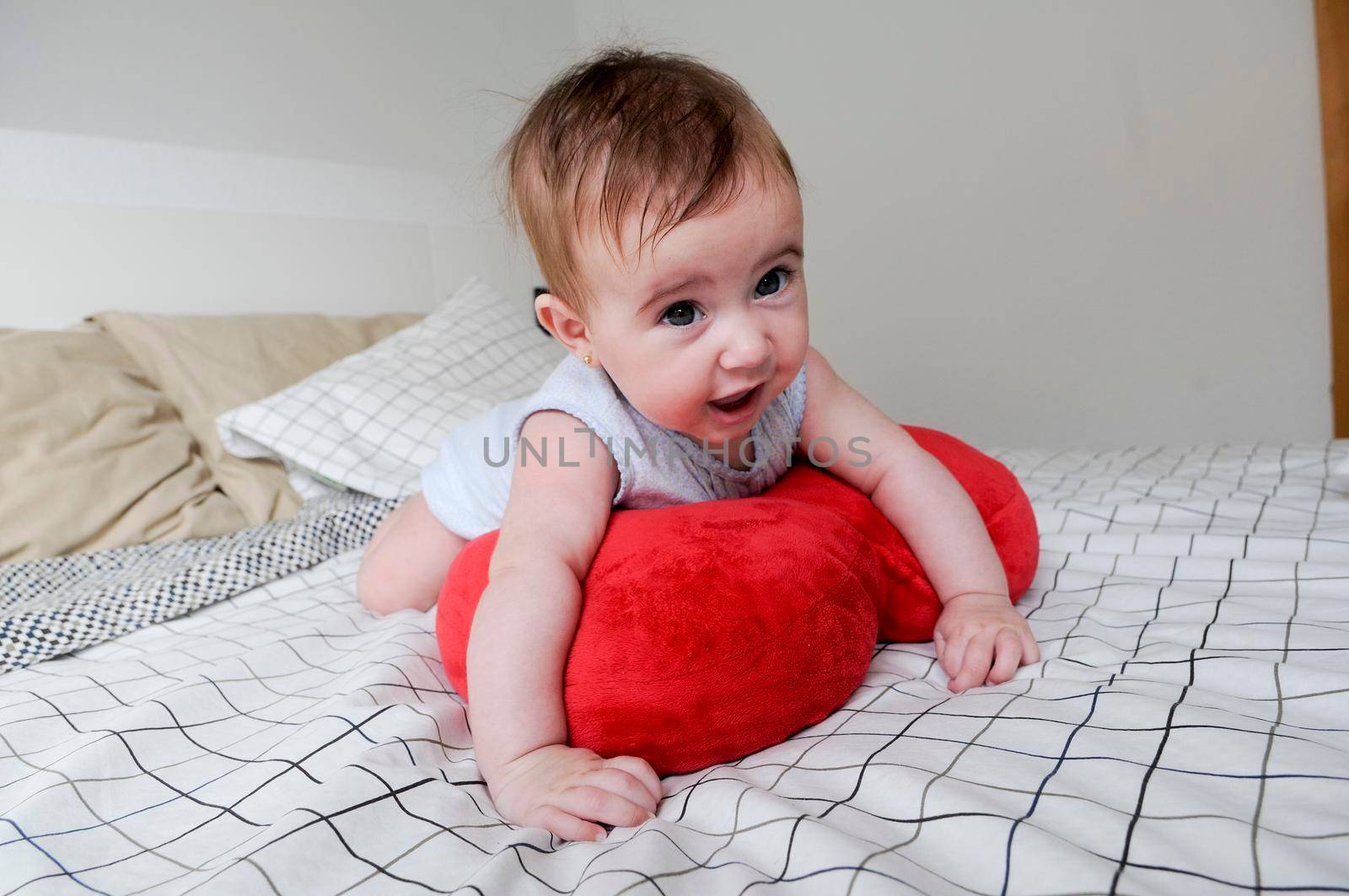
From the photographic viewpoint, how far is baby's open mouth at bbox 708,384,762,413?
29.8 inches

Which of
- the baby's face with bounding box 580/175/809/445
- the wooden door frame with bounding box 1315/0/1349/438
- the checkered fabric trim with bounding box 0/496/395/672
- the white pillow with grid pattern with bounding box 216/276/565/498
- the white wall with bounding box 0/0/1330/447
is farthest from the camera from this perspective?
the wooden door frame with bounding box 1315/0/1349/438

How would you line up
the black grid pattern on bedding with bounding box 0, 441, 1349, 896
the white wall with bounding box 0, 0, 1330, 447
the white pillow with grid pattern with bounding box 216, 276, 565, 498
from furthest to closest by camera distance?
the white wall with bounding box 0, 0, 1330, 447, the white pillow with grid pattern with bounding box 216, 276, 565, 498, the black grid pattern on bedding with bounding box 0, 441, 1349, 896

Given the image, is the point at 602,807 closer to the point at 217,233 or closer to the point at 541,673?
the point at 541,673

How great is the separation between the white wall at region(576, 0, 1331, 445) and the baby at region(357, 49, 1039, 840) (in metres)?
1.33

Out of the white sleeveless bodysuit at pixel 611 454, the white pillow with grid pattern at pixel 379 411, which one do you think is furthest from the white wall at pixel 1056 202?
the white sleeveless bodysuit at pixel 611 454

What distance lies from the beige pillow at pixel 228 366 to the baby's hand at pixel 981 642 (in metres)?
1.26

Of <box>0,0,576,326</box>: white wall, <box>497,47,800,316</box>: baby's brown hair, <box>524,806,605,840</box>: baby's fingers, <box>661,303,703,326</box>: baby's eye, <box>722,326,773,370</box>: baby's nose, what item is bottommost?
<box>524,806,605,840</box>: baby's fingers

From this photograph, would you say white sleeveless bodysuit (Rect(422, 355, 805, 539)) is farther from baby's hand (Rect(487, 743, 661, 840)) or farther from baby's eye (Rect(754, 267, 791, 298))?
baby's hand (Rect(487, 743, 661, 840))

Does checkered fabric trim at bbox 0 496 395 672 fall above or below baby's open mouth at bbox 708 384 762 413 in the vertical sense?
below

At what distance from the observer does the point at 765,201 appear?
708 mm

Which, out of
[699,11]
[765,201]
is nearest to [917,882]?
[765,201]

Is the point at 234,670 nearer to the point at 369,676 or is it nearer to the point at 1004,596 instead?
the point at 369,676

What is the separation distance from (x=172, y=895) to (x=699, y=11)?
11.1ft

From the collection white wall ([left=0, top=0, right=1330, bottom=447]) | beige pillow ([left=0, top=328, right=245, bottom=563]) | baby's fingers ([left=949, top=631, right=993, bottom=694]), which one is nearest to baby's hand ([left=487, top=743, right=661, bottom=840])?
baby's fingers ([left=949, top=631, right=993, bottom=694])
